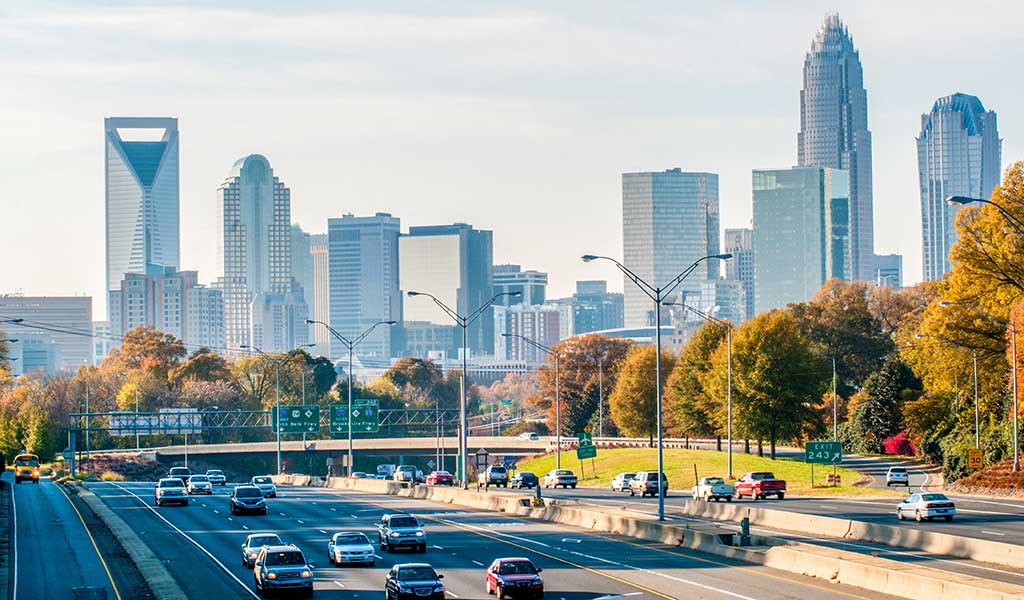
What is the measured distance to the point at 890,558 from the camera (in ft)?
164

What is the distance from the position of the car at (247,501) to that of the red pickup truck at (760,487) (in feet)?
91.0

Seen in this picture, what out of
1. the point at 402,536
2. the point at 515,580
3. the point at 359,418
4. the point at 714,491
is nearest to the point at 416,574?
the point at 515,580

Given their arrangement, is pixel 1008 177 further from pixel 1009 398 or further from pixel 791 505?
pixel 791 505

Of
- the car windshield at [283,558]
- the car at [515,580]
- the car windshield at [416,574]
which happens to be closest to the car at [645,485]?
the car windshield at [283,558]

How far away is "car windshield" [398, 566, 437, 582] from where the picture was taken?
42406mm

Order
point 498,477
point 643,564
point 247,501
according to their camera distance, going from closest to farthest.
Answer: point 643,564, point 247,501, point 498,477

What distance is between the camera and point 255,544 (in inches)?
2061

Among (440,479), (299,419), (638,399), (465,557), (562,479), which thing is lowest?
(440,479)

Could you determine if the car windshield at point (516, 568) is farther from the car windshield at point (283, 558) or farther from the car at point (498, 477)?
the car at point (498, 477)

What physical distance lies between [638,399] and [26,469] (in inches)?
2158

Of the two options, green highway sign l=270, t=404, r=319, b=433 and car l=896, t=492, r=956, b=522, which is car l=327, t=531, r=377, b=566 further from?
green highway sign l=270, t=404, r=319, b=433

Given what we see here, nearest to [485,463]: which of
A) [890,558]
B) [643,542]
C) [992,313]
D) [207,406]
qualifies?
[643,542]

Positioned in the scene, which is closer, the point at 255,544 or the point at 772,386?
the point at 255,544

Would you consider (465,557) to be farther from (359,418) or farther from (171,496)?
(359,418)
